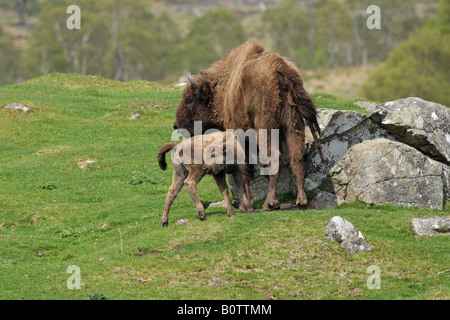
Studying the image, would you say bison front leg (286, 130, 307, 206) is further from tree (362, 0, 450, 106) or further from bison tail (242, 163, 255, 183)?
tree (362, 0, 450, 106)

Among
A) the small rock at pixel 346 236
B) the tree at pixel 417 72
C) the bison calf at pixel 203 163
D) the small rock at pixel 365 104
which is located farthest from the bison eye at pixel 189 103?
the tree at pixel 417 72

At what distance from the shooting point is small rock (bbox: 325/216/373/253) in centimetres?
1362

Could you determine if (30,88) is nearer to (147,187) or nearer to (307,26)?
(147,187)

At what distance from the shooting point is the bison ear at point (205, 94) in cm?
1819

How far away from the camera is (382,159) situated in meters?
16.6

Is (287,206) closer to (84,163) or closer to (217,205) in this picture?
(217,205)

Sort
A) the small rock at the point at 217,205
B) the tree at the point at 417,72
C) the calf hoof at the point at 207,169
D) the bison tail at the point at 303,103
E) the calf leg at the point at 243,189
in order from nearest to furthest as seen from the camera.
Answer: the calf hoof at the point at 207,169 → the calf leg at the point at 243,189 → the bison tail at the point at 303,103 → the small rock at the point at 217,205 → the tree at the point at 417,72

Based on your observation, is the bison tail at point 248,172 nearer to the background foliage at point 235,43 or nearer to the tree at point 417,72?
the tree at point 417,72

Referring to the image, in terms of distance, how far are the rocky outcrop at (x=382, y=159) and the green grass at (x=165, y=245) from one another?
0.58 meters

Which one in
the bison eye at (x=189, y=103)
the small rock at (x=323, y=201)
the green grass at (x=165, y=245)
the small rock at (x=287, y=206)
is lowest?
the green grass at (x=165, y=245)

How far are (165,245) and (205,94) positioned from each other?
18.6 feet

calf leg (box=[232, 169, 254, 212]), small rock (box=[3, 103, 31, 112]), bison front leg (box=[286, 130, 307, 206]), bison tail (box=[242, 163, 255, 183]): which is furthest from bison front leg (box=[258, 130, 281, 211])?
small rock (box=[3, 103, 31, 112])

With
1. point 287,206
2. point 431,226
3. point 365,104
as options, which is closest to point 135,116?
point 365,104

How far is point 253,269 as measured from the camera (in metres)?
12.9
